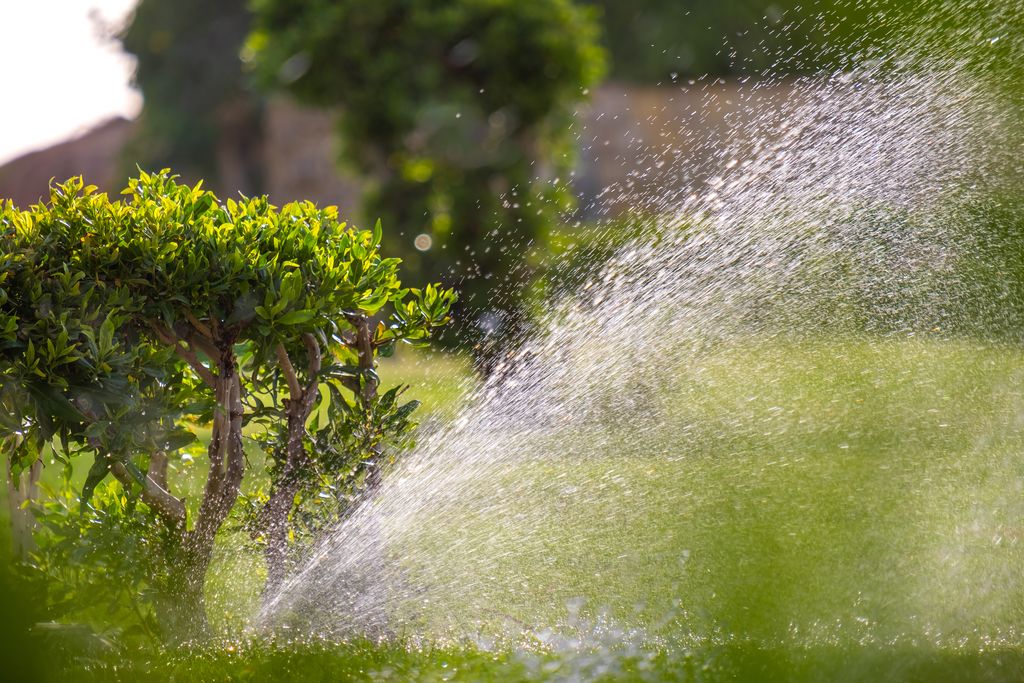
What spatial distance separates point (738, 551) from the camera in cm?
445

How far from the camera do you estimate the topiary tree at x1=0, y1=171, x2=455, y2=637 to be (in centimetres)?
316

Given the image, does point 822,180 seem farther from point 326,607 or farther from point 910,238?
point 326,607

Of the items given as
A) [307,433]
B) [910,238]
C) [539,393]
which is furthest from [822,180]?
[307,433]

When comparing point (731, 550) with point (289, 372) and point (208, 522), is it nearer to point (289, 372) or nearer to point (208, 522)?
point (289, 372)

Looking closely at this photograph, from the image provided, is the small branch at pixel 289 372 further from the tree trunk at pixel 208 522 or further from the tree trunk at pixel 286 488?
the tree trunk at pixel 208 522

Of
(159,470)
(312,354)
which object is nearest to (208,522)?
(159,470)

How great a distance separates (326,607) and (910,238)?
625 centimetres

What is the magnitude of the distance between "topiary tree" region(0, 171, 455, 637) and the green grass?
34 cm

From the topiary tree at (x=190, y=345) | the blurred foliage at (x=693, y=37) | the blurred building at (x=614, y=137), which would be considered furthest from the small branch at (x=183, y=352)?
the blurred foliage at (x=693, y=37)

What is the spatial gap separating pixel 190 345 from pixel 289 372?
0.34 meters

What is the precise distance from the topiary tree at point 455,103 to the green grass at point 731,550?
3552 mm

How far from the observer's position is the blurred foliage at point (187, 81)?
2341 cm

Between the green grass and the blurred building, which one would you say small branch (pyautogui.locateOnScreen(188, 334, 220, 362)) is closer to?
the green grass

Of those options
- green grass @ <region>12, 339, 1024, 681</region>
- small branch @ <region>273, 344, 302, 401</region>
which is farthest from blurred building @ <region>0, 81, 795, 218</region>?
small branch @ <region>273, 344, 302, 401</region>
